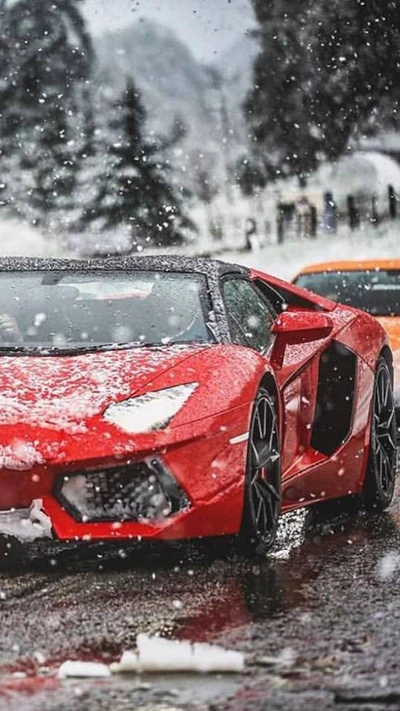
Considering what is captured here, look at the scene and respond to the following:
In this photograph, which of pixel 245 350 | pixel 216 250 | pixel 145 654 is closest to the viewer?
pixel 145 654

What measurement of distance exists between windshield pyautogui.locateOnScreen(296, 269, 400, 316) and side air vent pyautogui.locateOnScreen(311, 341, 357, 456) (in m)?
6.19

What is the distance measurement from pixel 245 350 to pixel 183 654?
219 cm

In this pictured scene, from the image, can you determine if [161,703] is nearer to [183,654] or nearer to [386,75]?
[183,654]

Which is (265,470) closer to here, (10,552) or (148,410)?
(148,410)

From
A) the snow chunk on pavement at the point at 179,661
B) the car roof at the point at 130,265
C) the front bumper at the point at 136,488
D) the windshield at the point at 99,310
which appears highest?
the car roof at the point at 130,265

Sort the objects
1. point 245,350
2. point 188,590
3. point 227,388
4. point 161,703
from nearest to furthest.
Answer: point 161,703
point 188,590
point 227,388
point 245,350

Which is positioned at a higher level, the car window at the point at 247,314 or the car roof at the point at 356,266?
the car window at the point at 247,314

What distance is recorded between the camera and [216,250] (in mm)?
53594

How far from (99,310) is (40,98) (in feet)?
188

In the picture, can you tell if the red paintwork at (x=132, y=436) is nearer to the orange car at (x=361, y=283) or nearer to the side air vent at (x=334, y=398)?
the side air vent at (x=334, y=398)

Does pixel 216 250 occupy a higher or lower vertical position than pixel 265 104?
lower

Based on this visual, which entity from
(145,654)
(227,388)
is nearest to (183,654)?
(145,654)

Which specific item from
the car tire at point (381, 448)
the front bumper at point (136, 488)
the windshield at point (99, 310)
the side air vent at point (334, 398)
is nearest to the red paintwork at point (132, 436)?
the front bumper at point (136, 488)

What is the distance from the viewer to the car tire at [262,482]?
20.3 feet
